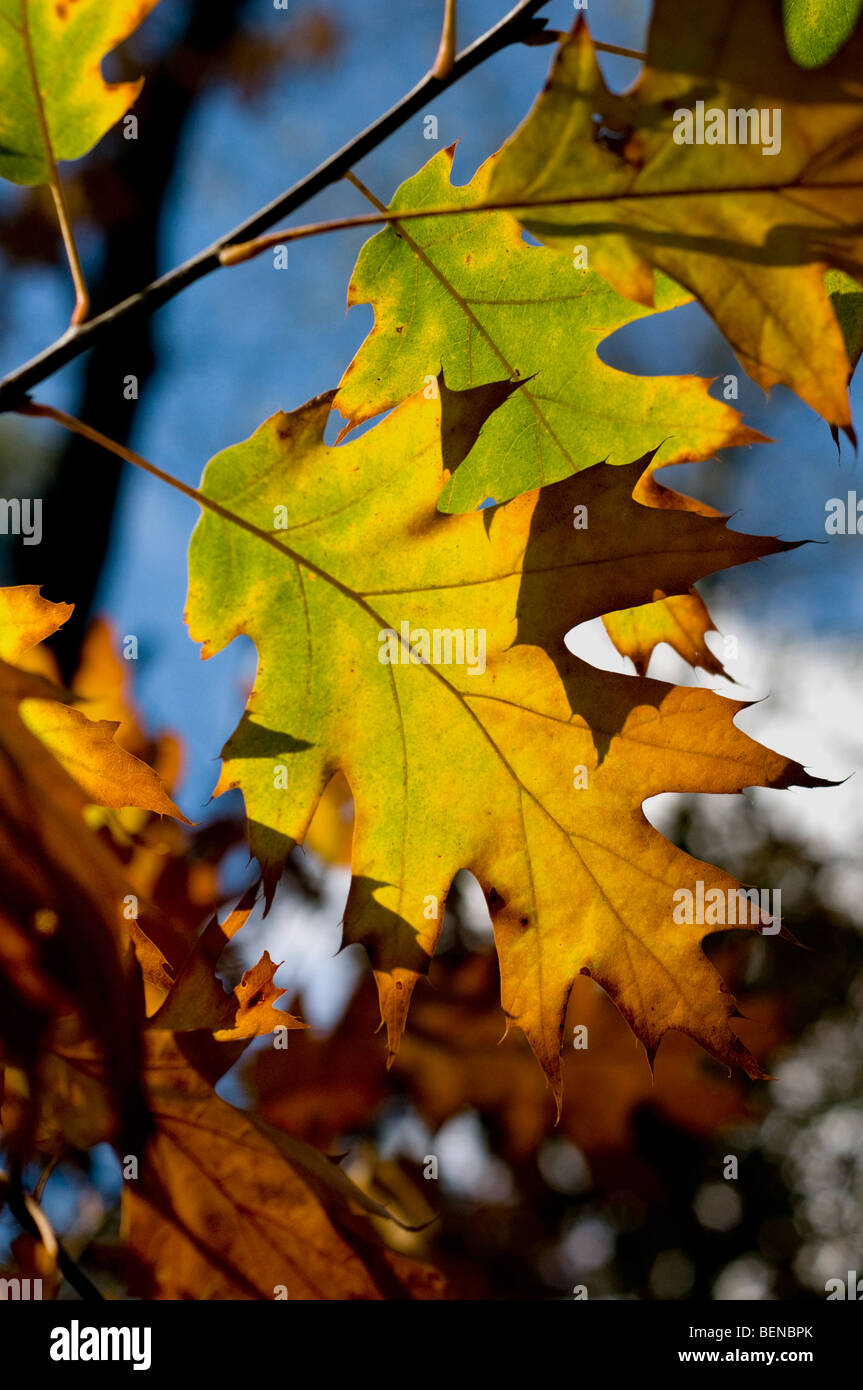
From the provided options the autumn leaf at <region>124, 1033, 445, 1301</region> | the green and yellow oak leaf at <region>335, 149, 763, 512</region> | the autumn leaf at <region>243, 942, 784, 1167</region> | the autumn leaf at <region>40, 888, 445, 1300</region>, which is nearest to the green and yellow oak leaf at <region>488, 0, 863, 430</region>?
the green and yellow oak leaf at <region>335, 149, 763, 512</region>

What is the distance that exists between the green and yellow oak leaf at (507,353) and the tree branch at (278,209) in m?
0.18

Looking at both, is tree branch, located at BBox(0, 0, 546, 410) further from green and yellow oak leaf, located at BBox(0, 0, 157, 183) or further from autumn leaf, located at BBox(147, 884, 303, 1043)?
autumn leaf, located at BBox(147, 884, 303, 1043)

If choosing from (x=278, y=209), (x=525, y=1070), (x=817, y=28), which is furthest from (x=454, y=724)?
(x=525, y=1070)

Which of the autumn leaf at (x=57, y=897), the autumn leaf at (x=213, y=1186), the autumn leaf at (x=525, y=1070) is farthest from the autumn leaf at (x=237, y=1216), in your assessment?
the autumn leaf at (x=525, y=1070)

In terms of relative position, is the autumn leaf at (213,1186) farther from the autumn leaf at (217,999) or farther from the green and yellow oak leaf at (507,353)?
the green and yellow oak leaf at (507,353)

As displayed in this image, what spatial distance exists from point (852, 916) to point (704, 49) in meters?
4.21

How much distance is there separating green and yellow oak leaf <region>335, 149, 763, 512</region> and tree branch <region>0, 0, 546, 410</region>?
18 cm

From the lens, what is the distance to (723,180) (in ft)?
1.58

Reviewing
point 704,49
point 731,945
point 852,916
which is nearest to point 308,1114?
point 704,49

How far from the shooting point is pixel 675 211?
1.58 ft

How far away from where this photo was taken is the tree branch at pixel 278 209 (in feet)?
1.75

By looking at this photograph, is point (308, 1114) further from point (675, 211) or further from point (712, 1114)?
point (675, 211)

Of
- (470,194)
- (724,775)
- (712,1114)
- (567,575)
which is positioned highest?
(470,194)

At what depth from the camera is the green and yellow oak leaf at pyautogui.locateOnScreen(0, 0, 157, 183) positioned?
1.90 ft
